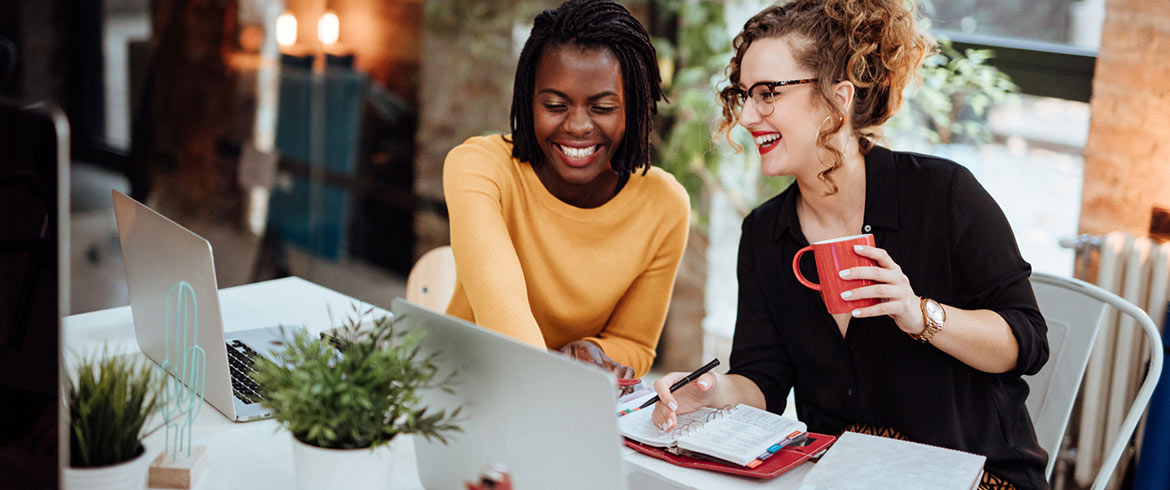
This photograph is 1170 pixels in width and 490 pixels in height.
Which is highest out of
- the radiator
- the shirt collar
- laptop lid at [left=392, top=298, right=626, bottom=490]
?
the shirt collar

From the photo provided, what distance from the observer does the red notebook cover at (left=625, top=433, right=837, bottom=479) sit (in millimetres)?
1192

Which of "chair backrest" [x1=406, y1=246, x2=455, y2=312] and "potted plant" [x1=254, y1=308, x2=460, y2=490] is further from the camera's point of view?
"chair backrest" [x1=406, y1=246, x2=455, y2=312]

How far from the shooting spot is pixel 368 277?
3668 millimetres

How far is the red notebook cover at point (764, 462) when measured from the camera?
3.91 feet

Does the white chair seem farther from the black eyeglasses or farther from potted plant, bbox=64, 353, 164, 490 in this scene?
potted plant, bbox=64, 353, 164, 490

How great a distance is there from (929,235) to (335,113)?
95.7 inches

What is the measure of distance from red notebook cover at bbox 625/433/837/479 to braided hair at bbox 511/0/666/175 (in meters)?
0.60

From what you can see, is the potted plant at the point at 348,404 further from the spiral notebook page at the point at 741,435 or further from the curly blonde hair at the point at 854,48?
the curly blonde hair at the point at 854,48

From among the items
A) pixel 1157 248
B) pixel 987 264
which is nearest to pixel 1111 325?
pixel 1157 248

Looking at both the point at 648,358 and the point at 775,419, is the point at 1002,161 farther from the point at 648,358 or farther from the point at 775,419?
the point at 775,419

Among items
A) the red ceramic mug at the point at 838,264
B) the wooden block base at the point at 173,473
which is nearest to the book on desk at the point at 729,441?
the red ceramic mug at the point at 838,264

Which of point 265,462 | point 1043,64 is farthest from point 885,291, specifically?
point 1043,64

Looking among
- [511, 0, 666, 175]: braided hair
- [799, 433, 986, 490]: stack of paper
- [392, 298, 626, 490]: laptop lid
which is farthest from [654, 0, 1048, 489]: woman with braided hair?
[392, 298, 626, 490]: laptop lid

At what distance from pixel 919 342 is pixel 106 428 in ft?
3.75
